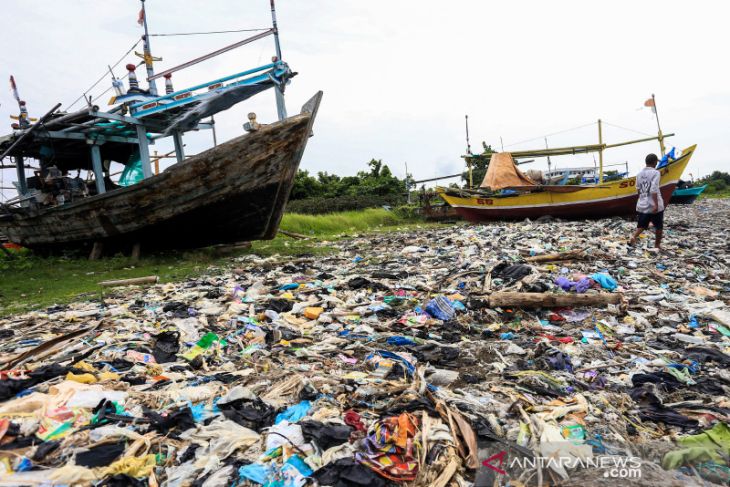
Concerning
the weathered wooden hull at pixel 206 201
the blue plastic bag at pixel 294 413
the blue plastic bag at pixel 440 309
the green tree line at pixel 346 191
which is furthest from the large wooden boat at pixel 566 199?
the blue plastic bag at pixel 294 413

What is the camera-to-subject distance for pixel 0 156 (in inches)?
341

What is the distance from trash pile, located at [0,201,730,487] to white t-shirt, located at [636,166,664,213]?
158 centimetres

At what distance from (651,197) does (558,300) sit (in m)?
3.94

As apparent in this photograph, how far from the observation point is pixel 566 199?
42.4ft

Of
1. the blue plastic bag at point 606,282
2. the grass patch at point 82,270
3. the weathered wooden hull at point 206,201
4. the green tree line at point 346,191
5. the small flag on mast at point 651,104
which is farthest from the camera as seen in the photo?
the green tree line at point 346,191

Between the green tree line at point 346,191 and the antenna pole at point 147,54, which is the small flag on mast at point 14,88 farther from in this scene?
the green tree line at point 346,191

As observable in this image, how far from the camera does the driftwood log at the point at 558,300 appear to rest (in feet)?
13.1

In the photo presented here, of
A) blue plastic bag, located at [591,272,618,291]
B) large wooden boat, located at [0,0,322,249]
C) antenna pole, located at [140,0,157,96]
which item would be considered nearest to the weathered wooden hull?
large wooden boat, located at [0,0,322,249]

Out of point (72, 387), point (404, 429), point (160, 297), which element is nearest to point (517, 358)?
point (404, 429)

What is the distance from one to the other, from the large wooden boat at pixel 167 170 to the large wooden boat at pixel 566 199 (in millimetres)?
8403

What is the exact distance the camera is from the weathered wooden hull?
7375mm

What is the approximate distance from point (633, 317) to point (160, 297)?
5344mm

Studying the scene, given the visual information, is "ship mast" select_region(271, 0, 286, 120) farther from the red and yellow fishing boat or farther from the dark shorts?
the red and yellow fishing boat

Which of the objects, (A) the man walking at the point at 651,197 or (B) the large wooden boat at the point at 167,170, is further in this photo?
(B) the large wooden boat at the point at 167,170
